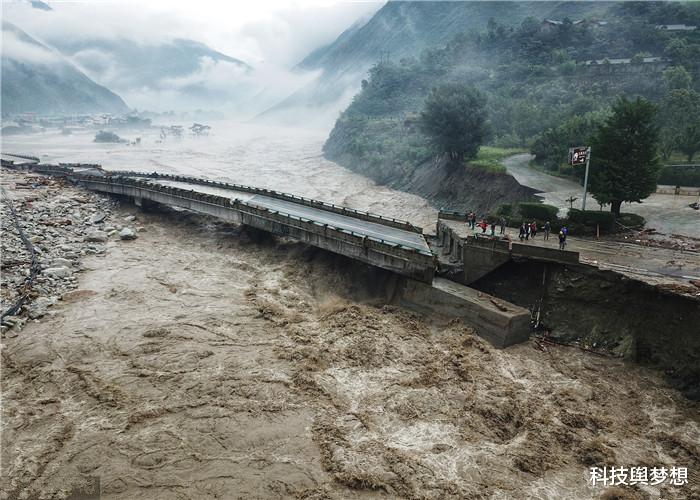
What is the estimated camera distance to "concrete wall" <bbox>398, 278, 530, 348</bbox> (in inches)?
955

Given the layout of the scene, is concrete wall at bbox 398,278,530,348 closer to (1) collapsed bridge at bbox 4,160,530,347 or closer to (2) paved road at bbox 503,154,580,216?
(1) collapsed bridge at bbox 4,160,530,347

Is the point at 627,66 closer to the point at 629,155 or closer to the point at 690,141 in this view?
the point at 690,141

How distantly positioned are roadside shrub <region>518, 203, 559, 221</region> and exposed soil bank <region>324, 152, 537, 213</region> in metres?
10.3

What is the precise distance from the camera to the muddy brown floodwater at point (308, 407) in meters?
16.2

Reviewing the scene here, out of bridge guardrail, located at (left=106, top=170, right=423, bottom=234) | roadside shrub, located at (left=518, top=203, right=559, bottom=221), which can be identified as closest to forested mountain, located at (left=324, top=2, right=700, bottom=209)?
roadside shrub, located at (left=518, top=203, right=559, bottom=221)

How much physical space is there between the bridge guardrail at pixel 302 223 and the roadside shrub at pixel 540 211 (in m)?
10.8

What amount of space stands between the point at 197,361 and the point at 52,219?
1102 inches

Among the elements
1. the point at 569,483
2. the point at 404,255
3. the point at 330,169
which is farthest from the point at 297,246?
the point at 330,169

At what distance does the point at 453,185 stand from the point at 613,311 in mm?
34457

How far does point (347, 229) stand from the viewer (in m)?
33.8

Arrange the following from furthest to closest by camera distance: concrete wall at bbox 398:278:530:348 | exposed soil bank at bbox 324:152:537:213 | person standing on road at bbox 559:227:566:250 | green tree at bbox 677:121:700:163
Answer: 1. exposed soil bank at bbox 324:152:537:213
2. green tree at bbox 677:121:700:163
3. person standing on road at bbox 559:227:566:250
4. concrete wall at bbox 398:278:530:348

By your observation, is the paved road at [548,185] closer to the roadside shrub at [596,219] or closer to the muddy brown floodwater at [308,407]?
the roadside shrub at [596,219]

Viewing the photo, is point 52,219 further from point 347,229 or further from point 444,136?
point 444,136

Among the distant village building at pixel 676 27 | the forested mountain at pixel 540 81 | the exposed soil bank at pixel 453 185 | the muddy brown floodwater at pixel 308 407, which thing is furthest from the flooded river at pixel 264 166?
the distant village building at pixel 676 27
